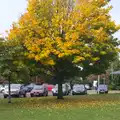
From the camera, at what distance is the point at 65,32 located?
34.0m

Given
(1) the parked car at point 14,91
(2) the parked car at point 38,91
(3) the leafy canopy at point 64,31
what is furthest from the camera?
(2) the parked car at point 38,91

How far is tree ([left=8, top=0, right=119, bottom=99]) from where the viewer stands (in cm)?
3316

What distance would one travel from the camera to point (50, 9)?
34656 millimetres

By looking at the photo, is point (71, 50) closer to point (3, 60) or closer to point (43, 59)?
point (43, 59)

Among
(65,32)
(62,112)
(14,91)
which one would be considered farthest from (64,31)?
(14,91)

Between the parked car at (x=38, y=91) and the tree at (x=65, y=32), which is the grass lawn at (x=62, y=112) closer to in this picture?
the tree at (x=65, y=32)

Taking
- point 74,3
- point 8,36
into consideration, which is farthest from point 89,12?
point 8,36

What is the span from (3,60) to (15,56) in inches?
77.4

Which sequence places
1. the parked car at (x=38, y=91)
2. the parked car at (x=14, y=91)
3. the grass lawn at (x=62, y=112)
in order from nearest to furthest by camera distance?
1. the grass lawn at (x=62, y=112)
2. the parked car at (x=14, y=91)
3. the parked car at (x=38, y=91)

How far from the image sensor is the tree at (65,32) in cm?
3316

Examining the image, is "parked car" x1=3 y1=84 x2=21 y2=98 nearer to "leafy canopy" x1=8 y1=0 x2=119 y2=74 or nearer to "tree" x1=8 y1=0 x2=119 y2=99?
"tree" x1=8 y1=0 x2=119 y2=99

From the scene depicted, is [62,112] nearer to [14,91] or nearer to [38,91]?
[14,91]

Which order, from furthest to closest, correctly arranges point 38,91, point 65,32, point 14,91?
1. point 38,91
2. point 14,91
3. point 65,32

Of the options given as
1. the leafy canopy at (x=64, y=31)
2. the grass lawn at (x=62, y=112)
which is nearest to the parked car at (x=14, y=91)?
the leafy canopy at (x=64, y=31)
